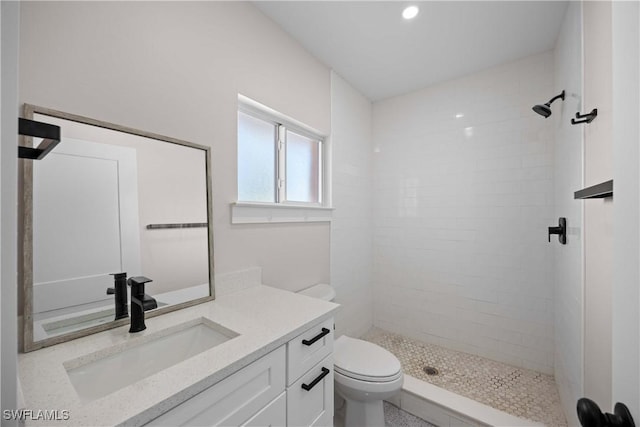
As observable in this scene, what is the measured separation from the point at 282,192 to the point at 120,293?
3.79 ft

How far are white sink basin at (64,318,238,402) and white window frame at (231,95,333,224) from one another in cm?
62

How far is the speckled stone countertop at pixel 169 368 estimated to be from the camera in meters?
0.59

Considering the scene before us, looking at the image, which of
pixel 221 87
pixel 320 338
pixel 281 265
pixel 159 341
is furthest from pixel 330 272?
pixel 221 87

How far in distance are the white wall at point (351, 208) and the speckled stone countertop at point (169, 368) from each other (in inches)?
44.7

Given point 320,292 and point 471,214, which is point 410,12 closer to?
point 471,214

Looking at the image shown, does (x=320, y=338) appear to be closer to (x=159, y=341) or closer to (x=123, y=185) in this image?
(x=159, y=341)

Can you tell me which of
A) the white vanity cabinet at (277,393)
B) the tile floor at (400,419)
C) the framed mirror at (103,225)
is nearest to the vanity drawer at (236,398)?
the white vanity cabinet at (277,393)

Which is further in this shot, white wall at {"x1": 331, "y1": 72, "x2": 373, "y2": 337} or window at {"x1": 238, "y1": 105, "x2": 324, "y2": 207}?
white wall at {"x1": 331, "y1": 72, "x2": 373, "y2": 337}

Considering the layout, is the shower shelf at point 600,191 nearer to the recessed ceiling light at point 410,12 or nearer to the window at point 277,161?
the recessed ceiling light at point 410,12

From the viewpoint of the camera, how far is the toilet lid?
147cm

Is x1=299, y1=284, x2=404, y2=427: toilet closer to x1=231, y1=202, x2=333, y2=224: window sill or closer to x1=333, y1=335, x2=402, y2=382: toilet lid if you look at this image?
x1=333, y1=335, x2=402, y2=382: toilet lid

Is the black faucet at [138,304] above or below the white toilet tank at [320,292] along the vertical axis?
above

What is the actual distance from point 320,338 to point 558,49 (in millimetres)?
2472

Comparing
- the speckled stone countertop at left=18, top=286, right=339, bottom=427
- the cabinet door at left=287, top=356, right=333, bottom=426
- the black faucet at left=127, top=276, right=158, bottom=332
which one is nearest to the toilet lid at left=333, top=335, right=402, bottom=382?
the cabinet door at left=287, top=356, right=333, bottom=426
